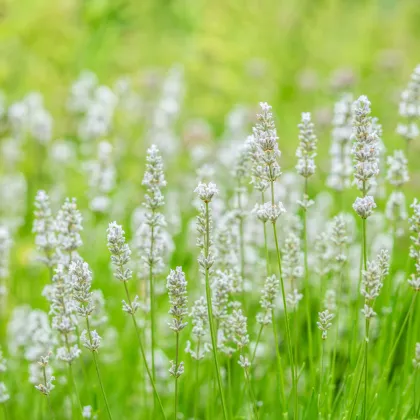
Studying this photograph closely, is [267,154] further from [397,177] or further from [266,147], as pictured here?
[397,177]

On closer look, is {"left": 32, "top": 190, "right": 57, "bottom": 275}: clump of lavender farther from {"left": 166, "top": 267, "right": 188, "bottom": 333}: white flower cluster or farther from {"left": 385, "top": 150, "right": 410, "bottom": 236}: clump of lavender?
{"left": 385, "top": 150, "right": 410, "bottom": 236}: clump of lavender

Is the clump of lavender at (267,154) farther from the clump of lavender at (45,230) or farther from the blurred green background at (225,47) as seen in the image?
the blurred green background at (225,47)

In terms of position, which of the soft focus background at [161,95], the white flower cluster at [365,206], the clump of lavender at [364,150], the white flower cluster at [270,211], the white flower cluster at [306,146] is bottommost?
the white flower cluster at [365,206]

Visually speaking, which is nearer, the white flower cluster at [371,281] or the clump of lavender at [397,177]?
the white flower cluster at [371,281]

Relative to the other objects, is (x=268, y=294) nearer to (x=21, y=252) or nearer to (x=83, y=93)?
(x=21, y=252)

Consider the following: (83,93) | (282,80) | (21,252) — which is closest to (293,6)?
(282,80)

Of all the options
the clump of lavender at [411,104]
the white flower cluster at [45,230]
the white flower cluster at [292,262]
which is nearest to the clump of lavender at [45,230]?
the white flower cluster at [45,230]

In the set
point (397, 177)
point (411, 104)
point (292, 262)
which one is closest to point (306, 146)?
point (292, 262)
